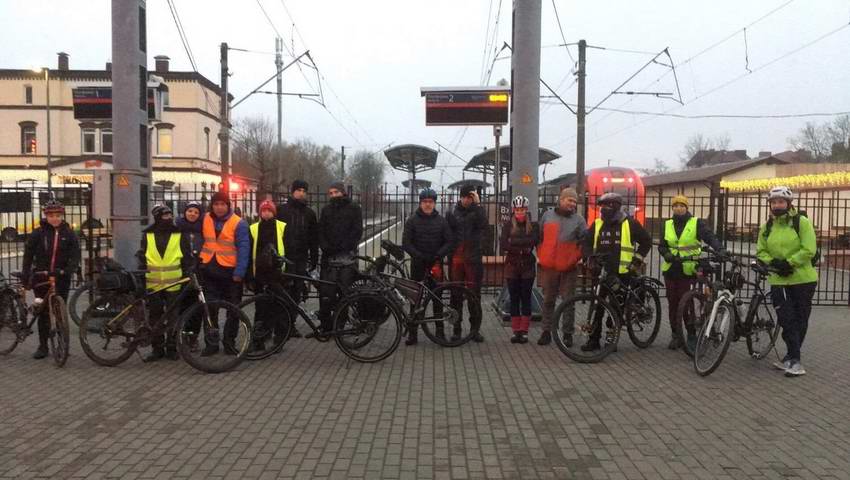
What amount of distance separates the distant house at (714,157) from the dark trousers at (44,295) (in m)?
80.9

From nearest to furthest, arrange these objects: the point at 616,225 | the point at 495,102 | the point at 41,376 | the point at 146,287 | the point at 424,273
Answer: the point at 41,376, the point at 146,287, the point at 616,225, the point at 424,273, the point at 495,102

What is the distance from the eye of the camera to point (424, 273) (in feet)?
24.7

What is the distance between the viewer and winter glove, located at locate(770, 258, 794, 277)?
6.18m

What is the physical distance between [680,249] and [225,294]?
193 inches

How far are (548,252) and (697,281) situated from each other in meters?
1.62

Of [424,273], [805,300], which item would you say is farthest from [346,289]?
[805,300]

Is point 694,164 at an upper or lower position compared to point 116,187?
upper

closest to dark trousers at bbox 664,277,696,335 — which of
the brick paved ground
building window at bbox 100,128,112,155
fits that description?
the brick paved ground

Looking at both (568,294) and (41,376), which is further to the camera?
(568,294)

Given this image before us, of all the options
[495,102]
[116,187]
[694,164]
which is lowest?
[116,187]

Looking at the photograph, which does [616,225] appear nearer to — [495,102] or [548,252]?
[548,252]

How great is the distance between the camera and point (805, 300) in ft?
20.5

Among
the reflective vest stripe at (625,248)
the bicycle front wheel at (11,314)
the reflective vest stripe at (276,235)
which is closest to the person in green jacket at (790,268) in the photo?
the reflective vest stripe at (625,248)

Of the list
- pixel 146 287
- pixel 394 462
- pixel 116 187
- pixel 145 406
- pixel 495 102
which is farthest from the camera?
pixel 495 102
